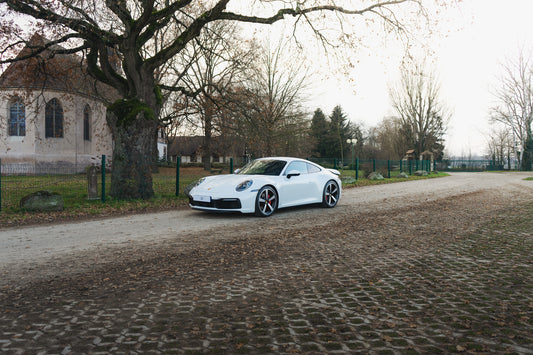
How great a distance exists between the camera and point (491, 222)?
840cm

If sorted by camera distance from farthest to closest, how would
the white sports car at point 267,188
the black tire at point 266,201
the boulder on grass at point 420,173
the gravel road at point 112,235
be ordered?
the boulder on grass at point 420,173, the black tire at point 266,201, the white sports car at point 267,188, the gravel road at point 112,235

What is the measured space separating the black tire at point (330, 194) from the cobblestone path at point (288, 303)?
4943 millimetres

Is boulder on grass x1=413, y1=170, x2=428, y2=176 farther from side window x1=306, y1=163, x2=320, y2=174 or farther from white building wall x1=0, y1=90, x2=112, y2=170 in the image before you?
side window x1=306, y1=163, x2=320, y2=174

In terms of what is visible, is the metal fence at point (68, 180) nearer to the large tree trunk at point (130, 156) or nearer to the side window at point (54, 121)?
the large tree trunk at point (130, 156)

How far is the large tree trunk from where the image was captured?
41.5ft

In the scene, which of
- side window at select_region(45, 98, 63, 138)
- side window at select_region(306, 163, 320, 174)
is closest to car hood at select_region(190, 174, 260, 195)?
side window at select_region(306, 163, 320, 174)

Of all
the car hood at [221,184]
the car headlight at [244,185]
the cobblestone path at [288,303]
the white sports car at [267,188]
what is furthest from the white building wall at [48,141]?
the cobblestone path at [288,303]

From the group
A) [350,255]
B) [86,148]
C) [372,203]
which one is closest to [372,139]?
[86,148]

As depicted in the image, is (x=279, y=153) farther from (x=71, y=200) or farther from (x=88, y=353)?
(x=88, y=353)

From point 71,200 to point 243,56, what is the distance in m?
11.1

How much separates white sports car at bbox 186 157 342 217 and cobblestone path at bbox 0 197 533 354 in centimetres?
294

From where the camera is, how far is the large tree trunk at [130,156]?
12656mm

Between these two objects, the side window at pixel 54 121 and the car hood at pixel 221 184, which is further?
the side window at pixel 54 121

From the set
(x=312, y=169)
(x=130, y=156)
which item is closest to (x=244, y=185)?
(x=312, y=169)
